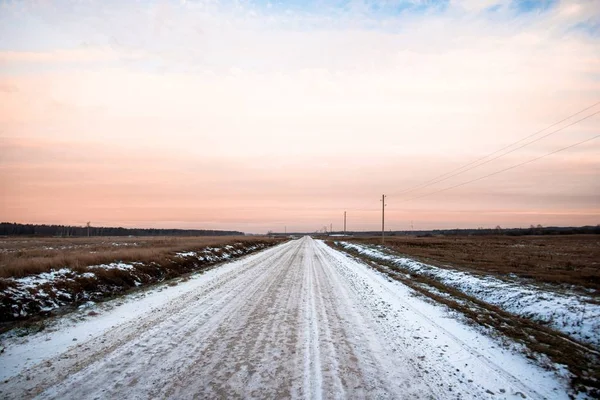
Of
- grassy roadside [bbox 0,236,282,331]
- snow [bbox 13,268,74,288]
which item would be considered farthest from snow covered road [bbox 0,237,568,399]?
snow [bbox 13,268,74,288]

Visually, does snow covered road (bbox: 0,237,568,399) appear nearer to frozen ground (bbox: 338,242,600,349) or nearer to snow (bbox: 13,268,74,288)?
frozen ground (bbox: 338,242,600,349)

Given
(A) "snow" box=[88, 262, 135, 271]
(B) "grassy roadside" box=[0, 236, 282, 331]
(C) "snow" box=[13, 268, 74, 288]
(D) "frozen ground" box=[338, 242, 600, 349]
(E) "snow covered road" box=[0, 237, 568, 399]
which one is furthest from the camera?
(A) "snow" box=[88, 262, 135, 271]

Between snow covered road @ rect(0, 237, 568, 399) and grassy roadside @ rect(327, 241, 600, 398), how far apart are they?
1.56 ft

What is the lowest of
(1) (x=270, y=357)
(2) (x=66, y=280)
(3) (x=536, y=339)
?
(3) (x=536, y=339)

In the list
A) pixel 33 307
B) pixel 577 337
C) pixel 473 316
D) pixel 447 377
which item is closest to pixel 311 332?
A: pixel 447 377

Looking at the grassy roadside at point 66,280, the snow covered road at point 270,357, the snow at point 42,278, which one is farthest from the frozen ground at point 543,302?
the snow at point 42,278

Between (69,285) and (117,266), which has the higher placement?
(117,266)

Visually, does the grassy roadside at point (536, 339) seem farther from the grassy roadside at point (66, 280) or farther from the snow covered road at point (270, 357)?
the grassy roadside at point (66, 280)

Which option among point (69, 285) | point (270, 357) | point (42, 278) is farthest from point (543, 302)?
point (42, 278)

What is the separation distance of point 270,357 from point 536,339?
5824 millimetres

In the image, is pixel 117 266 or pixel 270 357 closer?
pixel 270 357

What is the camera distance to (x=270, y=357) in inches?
223

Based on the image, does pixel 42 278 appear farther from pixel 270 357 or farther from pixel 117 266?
pixel 270 357

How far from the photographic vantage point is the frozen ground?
774 centimetres
